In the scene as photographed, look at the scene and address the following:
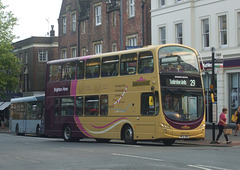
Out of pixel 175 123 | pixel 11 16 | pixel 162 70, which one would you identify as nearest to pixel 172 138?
pixel 175 123

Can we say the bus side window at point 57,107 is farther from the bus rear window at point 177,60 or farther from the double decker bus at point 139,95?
the bus rear window at point 177,60

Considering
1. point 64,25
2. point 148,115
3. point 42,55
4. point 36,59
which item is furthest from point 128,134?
point 42,55

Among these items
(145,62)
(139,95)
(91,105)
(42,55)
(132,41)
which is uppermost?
(42,55)

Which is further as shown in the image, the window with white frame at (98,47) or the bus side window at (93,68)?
the window with white frame at (98,47)

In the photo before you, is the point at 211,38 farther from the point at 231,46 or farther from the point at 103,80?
the point at 103,80

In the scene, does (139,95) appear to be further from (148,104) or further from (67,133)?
(67,133)

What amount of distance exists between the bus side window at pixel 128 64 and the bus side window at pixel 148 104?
132 cm

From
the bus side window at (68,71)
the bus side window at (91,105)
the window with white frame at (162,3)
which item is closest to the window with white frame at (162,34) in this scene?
the window with white frame at (162,3)

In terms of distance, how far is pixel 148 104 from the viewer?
2383 cm

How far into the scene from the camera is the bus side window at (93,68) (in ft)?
88.6

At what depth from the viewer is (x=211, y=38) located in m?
36.7

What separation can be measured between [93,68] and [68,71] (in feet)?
8.08

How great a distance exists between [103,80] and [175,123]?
15.6 ft

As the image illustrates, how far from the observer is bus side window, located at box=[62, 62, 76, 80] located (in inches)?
1137
